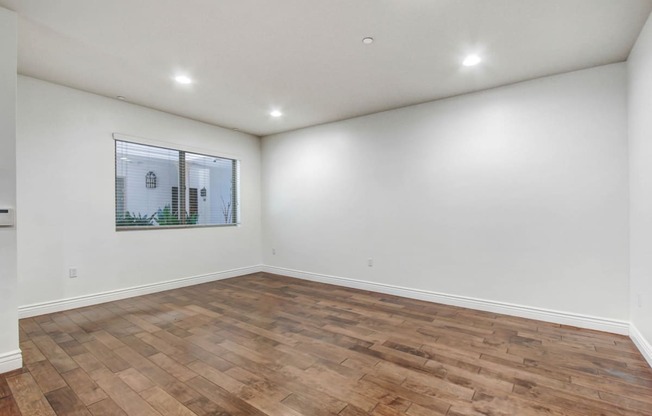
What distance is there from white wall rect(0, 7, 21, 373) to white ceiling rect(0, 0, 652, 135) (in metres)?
0.23

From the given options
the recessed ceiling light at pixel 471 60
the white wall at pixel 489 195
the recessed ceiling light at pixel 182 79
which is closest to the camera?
the recessed ceiling light at pixel 471 60

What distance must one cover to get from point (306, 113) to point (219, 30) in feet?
7.12

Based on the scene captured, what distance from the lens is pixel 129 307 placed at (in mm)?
3719

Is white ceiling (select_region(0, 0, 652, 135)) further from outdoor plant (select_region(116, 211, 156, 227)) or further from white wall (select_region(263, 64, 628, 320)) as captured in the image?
outdoor plant (select_region(116, 211, 156, 227))

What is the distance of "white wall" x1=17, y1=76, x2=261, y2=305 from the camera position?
3348 mm

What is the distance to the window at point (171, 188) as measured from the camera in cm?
420

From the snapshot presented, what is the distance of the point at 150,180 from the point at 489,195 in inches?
178

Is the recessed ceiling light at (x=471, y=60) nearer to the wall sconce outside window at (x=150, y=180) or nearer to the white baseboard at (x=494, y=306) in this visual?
the white baseboard at (x=494, y=306)

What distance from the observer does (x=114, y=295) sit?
3979mm

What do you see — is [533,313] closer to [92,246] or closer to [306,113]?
[306,113]

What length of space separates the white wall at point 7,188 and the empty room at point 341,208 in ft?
0.05

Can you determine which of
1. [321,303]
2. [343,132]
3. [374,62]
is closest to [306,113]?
[343,132]

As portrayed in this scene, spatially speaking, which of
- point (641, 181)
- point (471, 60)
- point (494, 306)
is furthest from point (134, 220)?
point (641, 181)

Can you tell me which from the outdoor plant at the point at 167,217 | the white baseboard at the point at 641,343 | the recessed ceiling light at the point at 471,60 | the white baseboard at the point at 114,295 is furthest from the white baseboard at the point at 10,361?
the white baseboard at the point at 641,343
